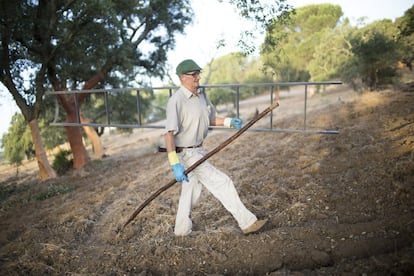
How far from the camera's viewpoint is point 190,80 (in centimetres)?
340

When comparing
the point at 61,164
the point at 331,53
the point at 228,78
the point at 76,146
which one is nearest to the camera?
the point at 76,146

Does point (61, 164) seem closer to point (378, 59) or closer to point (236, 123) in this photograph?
point (236, 123)

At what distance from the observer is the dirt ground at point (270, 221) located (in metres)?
2.96

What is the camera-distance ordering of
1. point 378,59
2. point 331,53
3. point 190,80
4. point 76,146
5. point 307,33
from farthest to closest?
point 307,33 < point 331,53 < point 76,146 < point 378,59 < point 190,80

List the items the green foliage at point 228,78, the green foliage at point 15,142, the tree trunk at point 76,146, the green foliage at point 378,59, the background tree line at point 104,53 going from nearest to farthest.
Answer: the background tree line at point 104,53 → the green foliage at point 378,59 → the tree trunk at point 76,146 → the green foliage at point 15,142 → the green foliage at point 228,78

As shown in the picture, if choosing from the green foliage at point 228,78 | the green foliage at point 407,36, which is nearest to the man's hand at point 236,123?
the green foliage at point 407,36

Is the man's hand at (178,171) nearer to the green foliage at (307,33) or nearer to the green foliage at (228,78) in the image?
the green foliage at (307,33)

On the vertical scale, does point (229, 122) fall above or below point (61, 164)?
above

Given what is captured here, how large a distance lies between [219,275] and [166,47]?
1054 centimetres

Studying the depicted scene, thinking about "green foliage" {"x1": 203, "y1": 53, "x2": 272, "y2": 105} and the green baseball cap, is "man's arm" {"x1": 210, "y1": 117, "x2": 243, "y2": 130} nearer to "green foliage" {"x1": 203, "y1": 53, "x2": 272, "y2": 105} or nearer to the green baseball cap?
the green baseball cap

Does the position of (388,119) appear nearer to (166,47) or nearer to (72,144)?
(166,47)

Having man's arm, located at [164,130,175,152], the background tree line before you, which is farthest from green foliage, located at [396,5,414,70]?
man's arm, located at [164,130,175,152]

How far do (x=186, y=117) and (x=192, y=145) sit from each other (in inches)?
13.5

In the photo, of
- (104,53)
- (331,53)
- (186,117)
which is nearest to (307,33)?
(331,53)
